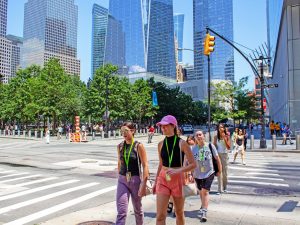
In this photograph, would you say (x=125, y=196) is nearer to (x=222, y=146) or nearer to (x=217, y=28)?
(x=222, y=146)

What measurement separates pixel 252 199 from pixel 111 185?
4188mm

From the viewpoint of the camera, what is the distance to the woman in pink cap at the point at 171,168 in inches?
197

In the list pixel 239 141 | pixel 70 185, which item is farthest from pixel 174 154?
pixel 239 141

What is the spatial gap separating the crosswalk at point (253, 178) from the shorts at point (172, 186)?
16.6 ft

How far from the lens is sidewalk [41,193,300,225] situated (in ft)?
21.8

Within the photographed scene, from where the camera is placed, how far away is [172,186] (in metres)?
5.03

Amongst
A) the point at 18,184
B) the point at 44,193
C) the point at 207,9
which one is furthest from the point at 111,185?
the point at 207,9

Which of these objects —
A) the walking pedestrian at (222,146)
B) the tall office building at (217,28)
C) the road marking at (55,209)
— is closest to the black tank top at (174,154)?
the road marking at (55,209)

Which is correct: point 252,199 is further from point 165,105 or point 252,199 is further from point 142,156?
point 165,105

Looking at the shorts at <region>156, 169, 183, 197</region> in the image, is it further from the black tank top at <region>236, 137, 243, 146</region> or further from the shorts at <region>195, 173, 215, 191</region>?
the black tank top at <region>236, 137, 243, 146</region>

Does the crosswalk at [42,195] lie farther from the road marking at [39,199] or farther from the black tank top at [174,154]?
the black tank top at [174,154]

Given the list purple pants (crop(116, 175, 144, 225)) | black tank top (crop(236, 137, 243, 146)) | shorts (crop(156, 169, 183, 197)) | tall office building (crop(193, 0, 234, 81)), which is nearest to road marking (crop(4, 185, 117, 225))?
purple pants (crop(116, 175, 144, 225))

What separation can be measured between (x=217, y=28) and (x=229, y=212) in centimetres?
14835

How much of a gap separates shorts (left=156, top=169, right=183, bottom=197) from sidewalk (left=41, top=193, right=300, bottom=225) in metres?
1.70
